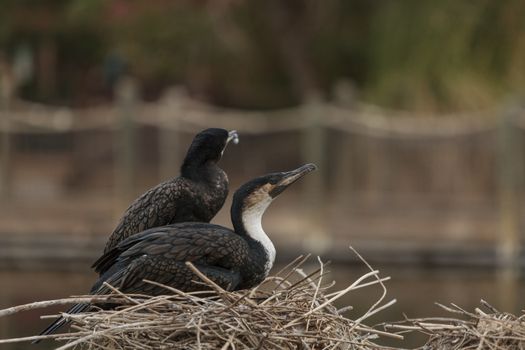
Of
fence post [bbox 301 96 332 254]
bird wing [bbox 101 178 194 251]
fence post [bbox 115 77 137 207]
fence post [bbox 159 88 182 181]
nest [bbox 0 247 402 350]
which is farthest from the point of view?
fence post [bbox 115 77 137 207]

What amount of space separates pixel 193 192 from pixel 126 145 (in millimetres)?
12626

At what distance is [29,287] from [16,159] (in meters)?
4.83

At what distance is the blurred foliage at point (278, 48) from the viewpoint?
20.4m

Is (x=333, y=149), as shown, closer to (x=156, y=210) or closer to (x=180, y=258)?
(x=156, y=210)

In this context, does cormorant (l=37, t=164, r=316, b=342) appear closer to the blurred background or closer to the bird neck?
the bird neck

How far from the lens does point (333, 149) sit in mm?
18625

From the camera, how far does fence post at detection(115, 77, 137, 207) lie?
61.5 ft

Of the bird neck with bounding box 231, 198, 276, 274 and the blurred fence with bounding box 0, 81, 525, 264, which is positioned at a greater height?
the bird neck with bounding box 231, 198, 276, 274

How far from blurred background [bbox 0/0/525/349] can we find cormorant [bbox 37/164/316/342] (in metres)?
7.48

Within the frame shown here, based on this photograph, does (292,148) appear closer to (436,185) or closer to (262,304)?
(436,185)

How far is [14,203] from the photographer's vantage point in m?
19.3

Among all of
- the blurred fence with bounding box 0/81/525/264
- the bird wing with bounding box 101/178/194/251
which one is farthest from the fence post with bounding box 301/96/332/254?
→ the bird wing with bounding box 101/178/194/251

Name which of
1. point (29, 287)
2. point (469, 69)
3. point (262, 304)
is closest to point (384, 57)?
point (469, 69)

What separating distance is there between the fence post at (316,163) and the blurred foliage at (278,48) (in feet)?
7.22
